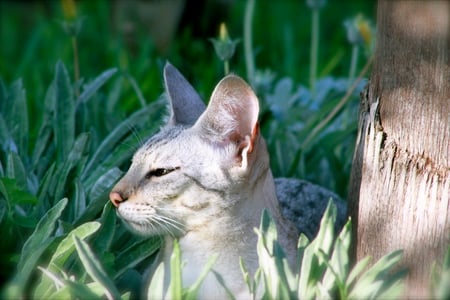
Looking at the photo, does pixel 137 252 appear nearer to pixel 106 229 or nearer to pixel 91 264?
pixel 106 229

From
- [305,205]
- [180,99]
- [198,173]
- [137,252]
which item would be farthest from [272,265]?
[305,205]

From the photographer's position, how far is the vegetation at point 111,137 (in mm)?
2777

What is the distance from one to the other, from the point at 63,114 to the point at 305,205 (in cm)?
124

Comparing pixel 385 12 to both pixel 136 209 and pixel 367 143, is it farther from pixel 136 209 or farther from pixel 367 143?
Answer: pixel 136 209

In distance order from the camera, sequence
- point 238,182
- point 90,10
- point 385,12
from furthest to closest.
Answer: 1. point 90,10
2. point 238,182
3. point 385,12

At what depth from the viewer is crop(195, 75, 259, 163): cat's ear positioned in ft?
9.98

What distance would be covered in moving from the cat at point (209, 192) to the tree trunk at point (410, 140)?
1.35ft

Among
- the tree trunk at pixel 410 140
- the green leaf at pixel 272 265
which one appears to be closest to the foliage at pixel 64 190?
the green leaf at pixel 272 265

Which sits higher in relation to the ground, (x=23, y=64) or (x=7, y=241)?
(x=23, y=64)

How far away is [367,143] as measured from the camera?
10.3 feet

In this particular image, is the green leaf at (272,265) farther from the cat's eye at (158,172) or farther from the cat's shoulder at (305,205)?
the cat's shoulder at (305,205)

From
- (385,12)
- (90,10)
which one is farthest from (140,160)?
(90,10)

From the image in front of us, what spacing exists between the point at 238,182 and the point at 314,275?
1.72 ft

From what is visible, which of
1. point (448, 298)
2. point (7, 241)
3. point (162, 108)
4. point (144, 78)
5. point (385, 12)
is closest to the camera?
point (448, 298)
